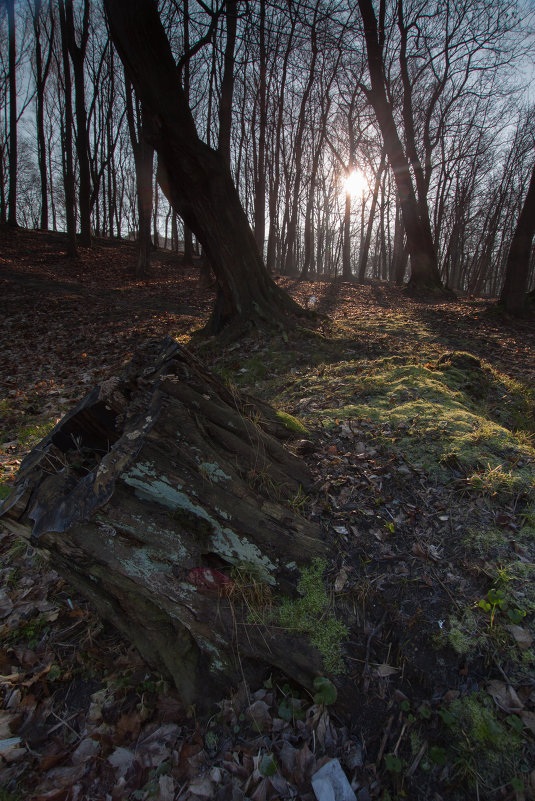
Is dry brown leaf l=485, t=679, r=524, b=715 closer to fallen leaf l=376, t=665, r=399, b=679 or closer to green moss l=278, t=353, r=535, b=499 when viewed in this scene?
fallen leaf l=376, t=665, r=399, b=679

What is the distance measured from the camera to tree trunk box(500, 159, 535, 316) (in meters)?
9.87

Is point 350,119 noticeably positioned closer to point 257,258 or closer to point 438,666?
point 257,258

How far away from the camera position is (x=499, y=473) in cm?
304

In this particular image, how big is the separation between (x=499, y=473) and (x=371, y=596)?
5.04ft

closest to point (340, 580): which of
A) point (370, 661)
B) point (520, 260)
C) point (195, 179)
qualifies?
point (370, 661)

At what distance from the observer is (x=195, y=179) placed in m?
6.84

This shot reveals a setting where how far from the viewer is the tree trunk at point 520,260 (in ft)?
32.4

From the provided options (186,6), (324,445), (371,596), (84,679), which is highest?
(186,6)

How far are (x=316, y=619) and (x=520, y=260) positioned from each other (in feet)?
36.7

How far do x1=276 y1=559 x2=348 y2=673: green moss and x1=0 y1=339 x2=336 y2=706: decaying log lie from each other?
0.16 feet

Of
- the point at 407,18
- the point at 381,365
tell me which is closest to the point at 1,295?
the point at 381,365

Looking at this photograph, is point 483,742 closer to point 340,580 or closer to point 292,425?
point 340,580

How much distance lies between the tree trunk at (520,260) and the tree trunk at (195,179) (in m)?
6.27

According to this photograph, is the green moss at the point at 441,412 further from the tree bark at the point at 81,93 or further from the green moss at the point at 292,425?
the tree bark at the point at 81,93
